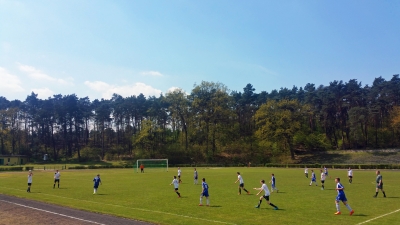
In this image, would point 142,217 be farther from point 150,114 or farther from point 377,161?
point 150,114

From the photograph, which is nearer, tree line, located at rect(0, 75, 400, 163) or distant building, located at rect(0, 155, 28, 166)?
distant building, located at rect(0, 155, 28, 166)

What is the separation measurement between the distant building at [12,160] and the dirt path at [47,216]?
A: 80.3 m

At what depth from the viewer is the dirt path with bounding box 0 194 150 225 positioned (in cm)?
1791

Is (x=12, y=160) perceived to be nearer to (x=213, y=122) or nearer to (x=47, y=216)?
(x=213, y=122)

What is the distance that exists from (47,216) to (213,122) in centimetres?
8797

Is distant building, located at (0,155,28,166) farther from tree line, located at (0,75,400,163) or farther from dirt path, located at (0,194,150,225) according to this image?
dirt path, located at (0,194,150,225)

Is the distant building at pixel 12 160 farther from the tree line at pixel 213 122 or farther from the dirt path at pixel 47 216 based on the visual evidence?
the dirt path at pixel 47 216

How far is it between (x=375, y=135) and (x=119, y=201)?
3978 inches

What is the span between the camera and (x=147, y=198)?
86.7 ft

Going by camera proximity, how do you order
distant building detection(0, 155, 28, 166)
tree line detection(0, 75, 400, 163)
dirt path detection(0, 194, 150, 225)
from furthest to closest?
tree line detection(0, 75, 400, 163)
distant building detection(0, 155, 28, 166)
dirt path detection(0, 194, 150, 225)

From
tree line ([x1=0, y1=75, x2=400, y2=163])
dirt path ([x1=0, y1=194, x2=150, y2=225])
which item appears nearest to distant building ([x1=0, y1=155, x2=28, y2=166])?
tree line ([x1=0, y1=75, x2=400, y2=163])

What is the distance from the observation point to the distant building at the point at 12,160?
92.8 m

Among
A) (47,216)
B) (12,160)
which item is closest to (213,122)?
(12,160)

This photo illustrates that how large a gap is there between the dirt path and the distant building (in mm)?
80266
